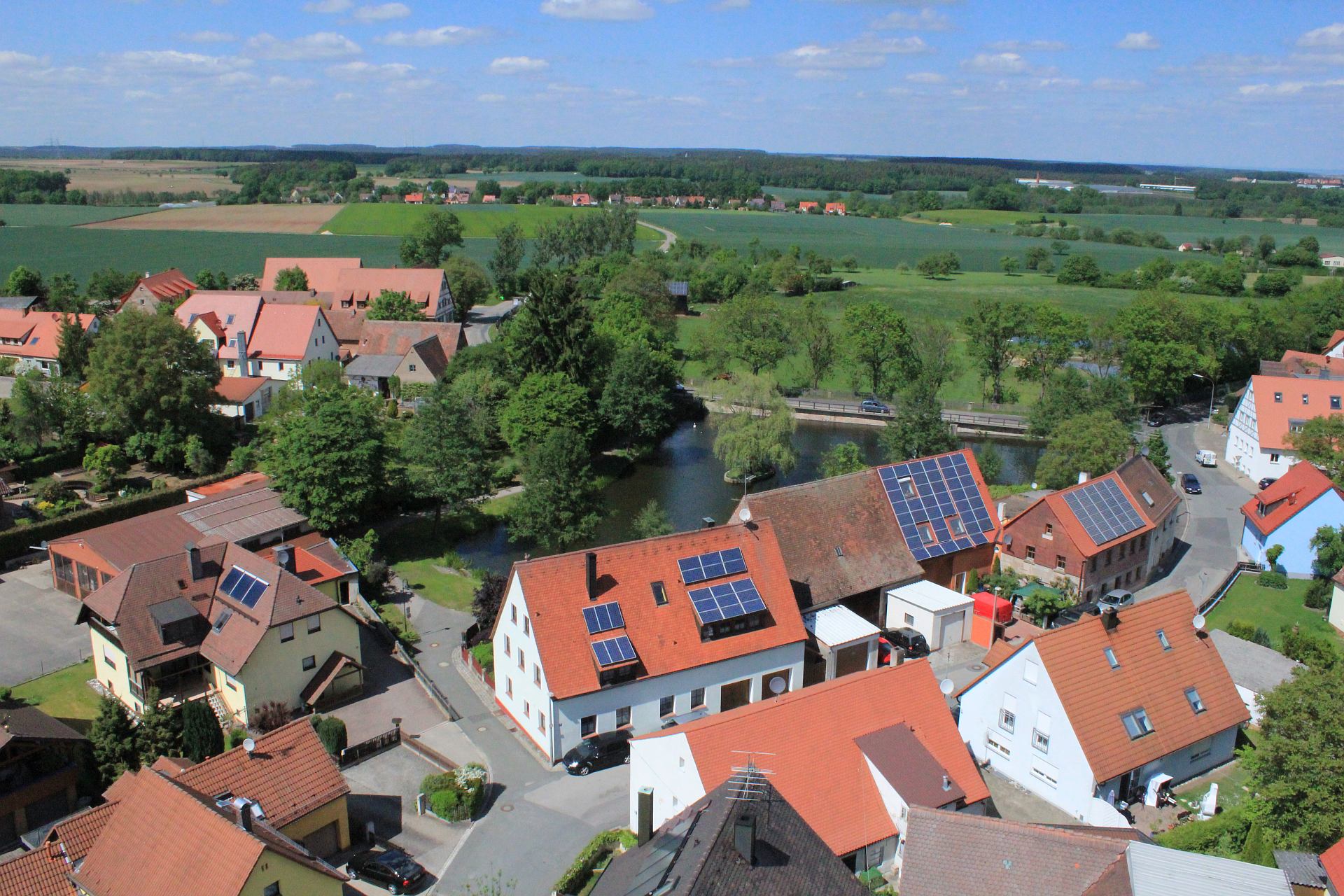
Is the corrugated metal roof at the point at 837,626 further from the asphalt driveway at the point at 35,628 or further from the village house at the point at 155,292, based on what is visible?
the village house at the point at 155,292

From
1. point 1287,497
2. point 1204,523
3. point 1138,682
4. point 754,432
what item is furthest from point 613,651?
point 1204,523

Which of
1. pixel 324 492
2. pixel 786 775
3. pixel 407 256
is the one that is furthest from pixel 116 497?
pixel 407 256

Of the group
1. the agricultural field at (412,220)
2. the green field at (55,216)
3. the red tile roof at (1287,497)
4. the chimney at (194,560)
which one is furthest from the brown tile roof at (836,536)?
the green field at (55,216)

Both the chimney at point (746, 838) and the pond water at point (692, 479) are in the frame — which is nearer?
the chimney at point (746, 838)

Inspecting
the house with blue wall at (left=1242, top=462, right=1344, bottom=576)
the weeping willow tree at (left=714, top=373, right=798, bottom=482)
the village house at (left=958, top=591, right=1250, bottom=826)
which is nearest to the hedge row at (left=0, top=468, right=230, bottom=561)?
the weeping willow tree at (left=714, top=373, right=798, bottom=482)

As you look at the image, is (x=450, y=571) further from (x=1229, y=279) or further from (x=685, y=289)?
(x=1229, y=279)

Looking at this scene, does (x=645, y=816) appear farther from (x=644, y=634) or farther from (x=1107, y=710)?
(x=1107, y=710)

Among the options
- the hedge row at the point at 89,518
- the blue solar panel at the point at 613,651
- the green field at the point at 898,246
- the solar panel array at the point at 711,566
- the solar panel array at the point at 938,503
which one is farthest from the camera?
the green field at the point at 898,246
